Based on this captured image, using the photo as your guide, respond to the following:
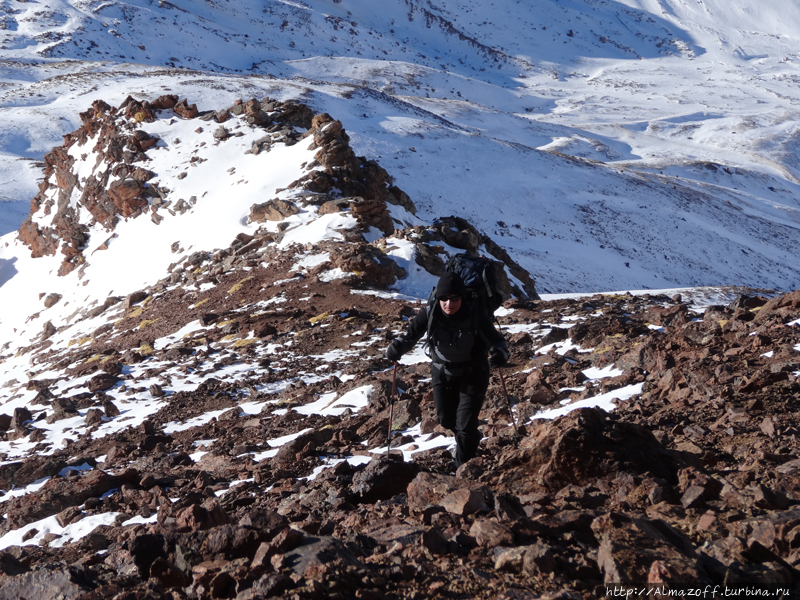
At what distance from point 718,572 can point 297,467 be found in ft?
13.7

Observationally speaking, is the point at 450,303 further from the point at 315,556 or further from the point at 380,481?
→ the point at 315,556

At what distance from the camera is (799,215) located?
4794 centimetres

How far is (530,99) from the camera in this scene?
98750 mm

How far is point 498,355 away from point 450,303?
2.16 ft

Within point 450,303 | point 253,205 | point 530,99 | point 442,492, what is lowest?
point 253,205

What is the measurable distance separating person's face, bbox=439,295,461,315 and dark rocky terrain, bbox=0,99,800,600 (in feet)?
4.31

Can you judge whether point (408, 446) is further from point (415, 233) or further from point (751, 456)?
point (415, 233)

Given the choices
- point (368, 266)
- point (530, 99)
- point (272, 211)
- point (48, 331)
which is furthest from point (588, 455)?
point (530, 99)

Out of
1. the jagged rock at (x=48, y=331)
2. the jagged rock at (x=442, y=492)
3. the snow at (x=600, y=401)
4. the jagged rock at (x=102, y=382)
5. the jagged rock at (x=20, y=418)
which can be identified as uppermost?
the jagged rock at (x=442, y=492)

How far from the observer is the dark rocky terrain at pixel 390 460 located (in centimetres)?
295

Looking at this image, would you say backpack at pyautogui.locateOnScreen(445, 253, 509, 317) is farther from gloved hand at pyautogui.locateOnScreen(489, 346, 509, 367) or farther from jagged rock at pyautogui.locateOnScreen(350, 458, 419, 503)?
jagged rock at pyautogui.locateOnScreen(350, 458, 419, 503)

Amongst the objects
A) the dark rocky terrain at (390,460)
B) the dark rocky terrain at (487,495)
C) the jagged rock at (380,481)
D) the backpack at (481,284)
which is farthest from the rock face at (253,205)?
the jagged rock at (380,481)

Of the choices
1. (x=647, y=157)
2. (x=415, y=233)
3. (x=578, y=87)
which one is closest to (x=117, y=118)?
(x=415, y=233)

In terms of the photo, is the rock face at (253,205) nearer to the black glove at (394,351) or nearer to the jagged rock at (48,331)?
the jagged rock at (48,331)
